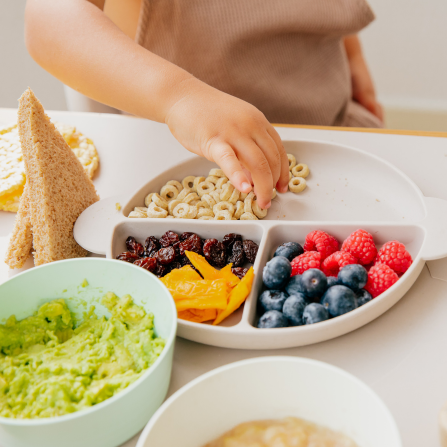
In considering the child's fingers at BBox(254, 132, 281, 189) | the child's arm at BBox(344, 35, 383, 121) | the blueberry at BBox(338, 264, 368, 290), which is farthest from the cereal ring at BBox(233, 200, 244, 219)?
the child's arm at BBox(344, 35, 383, 121)

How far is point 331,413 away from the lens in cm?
52

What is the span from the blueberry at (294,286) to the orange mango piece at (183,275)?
0.16 meters

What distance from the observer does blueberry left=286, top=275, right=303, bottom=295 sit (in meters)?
0.75

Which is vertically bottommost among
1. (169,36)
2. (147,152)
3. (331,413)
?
(147,152)

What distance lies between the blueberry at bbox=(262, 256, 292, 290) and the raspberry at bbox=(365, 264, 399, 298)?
0.14 metres

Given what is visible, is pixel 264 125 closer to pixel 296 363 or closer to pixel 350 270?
pixel 350 270

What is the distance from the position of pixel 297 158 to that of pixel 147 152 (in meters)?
0.40

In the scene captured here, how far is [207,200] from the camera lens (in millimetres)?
1020

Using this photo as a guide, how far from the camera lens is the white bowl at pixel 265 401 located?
1.60ft

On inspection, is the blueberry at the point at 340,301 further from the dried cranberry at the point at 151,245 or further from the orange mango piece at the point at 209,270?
the dried cranberry at the point at 151,245

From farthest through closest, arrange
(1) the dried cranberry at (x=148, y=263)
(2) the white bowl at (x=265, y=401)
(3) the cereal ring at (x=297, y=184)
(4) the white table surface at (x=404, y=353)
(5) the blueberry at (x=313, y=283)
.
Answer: (3) the cereal ring at (x=297, y=184) → (1) the dried cranberry at (x=148, y=263) → (5) the blueberry at (x=313, y=283) → (4) the white table surface at (x=404, y=353) → (2) the white bowl at (x=265, y=401)

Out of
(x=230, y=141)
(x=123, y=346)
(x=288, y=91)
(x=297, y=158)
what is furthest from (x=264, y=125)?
(x=123, y=346)

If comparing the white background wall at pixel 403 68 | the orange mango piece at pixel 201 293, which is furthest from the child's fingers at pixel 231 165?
the white background wall at pixel 403 68

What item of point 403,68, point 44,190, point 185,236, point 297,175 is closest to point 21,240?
point 44,190
